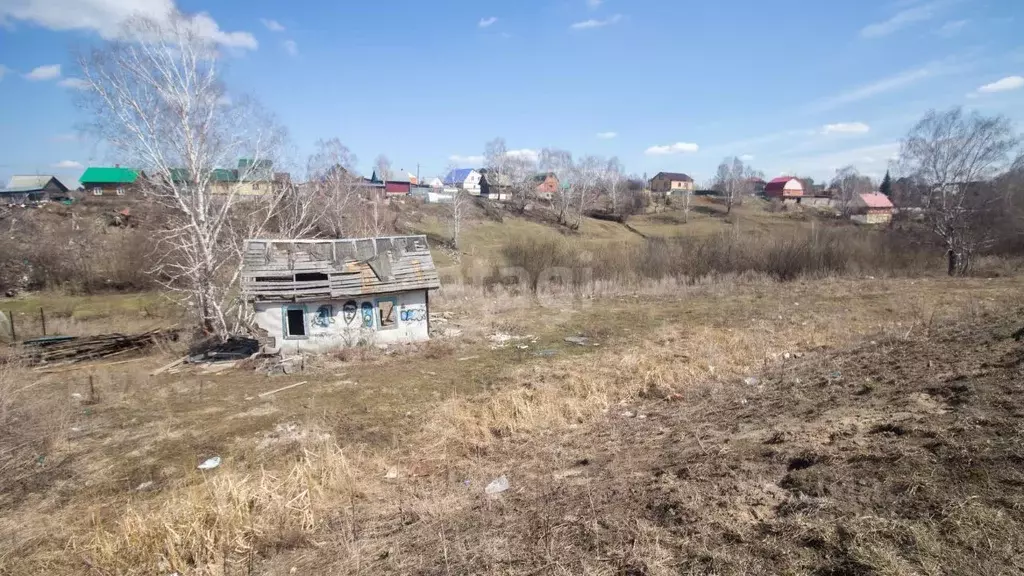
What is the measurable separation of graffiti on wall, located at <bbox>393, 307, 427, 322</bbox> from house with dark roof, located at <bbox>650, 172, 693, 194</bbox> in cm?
7180

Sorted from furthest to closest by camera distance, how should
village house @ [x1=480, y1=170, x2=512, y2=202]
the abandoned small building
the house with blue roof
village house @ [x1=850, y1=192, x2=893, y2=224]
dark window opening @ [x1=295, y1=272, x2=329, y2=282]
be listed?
the house with blue roof, village house @ [x1=480, y1=170, x2=512, y2=202], village house @ [x1=850, y1=192, x2=893, y2=224], dark window opening @ [x1=295, y1=272, x2=329, y2=282], the abandoned small building

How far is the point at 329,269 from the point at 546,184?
185 feet

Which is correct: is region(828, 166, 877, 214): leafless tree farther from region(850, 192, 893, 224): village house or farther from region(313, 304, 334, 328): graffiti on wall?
region(313, 304, 334, 328): graffiti on wall

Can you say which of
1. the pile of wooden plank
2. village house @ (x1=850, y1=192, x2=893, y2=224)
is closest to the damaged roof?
the pile of wooden plank

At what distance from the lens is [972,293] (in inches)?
742

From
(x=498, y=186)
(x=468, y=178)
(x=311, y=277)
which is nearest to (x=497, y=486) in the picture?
(x=311, y=277)

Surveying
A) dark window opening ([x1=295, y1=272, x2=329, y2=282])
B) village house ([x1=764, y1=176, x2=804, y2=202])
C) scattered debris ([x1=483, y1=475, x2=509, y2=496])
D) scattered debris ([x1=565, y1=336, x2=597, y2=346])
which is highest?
village house ([x1=764, y1=176, x2=804, y2=202])

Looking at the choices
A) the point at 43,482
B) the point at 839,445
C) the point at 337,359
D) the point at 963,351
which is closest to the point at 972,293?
the point at 963,351

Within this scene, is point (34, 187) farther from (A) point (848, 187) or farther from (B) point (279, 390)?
(A) point (848, 187)

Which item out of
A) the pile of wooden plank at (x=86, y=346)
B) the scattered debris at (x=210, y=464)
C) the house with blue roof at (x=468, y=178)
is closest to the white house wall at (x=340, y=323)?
the pile of wooden plank at (x=86, y=346)

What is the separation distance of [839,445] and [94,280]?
129 ft

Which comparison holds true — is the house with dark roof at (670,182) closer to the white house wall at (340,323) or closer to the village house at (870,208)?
the village house at (870,208)

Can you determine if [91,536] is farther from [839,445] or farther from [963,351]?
[963,351]

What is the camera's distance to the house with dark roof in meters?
83.9
